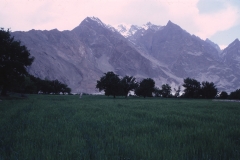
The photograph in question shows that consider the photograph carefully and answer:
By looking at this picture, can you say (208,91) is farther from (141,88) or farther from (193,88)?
(141,88)

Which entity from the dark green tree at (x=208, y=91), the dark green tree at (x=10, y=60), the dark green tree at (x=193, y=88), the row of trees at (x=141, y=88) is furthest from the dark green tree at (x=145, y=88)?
the dark green tree at (x=10, y=60)

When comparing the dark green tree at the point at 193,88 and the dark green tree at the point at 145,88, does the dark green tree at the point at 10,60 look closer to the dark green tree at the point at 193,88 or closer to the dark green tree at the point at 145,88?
the dark green tree at the point at 145,88

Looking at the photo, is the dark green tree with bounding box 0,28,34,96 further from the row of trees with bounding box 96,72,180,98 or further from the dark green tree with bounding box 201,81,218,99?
the dark green tree with bounding box 201,81,218,99

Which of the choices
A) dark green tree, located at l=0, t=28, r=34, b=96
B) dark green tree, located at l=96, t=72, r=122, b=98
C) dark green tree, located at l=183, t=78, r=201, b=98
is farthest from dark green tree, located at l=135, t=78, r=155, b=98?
dark green tree, located at l=0, t=28, r=34, b=96

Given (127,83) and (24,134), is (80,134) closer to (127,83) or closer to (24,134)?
(24,134)

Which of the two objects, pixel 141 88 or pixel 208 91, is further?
pixel 208 91

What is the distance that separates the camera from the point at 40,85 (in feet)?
381

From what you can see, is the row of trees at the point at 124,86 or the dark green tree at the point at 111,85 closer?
the dark green tree at the point at 111,85

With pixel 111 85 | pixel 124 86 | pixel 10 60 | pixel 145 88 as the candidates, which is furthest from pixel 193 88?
pixel 10 60

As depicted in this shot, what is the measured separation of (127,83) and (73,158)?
78.9 metres

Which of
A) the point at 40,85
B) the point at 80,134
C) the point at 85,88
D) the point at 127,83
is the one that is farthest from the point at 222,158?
the point at 85,88

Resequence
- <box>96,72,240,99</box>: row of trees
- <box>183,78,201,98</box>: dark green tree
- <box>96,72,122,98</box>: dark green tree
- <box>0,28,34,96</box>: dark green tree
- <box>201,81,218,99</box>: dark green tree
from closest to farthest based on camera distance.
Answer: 1. <box>0,28,34,96</box>: dark green tree
2. <box>96,72,122,98</box>: dark green tree
3. <box>96,72,240,99</box>: row of trees
4. <box>201,81,218,99</box>: dark green tree
5. <box>183,78,201,98</box>: dark green tree

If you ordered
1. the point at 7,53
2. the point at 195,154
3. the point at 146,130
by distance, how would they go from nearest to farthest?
the point at 195,154 → the point at 146,130 → the point at 7,53

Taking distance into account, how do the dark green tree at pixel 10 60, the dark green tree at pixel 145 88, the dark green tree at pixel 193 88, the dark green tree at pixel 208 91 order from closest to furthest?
the dark green tree at pixel 10 60 → the dark green tree at pixel 145 88 → the dark green tree at pixel 208 91 → the dark green tree at pixel 193 88
